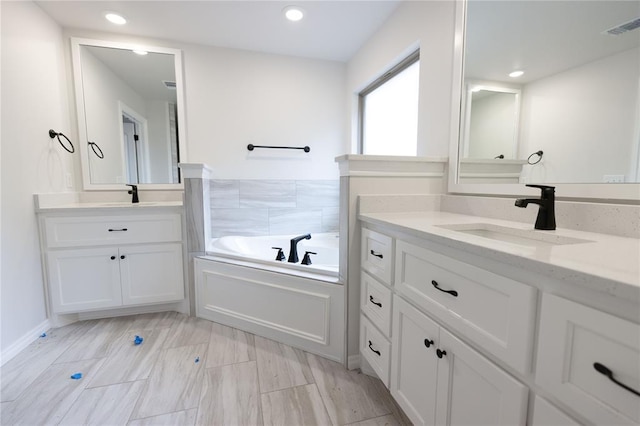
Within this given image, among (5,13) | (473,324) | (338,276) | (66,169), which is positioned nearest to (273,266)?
(338,276)

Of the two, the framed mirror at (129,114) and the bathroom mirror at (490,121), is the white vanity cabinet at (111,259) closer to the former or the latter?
the framed mirror at (129,114)

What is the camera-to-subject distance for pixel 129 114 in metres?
2.51

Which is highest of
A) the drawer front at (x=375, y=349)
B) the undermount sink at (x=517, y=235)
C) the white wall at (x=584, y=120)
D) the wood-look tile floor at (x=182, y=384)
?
the white wall at (x=584, y=120)

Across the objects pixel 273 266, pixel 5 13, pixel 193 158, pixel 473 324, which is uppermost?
pixel 5 13

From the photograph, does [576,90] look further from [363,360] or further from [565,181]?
[363,360]

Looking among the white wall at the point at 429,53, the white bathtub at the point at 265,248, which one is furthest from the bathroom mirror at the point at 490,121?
the white bathtub at the point at 265,248

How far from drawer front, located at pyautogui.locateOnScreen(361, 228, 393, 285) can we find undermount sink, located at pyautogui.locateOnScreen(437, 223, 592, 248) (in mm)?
248

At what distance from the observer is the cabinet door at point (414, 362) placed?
38.0 inches

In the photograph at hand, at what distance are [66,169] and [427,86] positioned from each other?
2821 millimetres

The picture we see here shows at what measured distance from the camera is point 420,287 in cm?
101

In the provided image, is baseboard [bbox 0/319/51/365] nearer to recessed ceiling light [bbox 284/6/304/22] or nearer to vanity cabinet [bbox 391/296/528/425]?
vanity cabinet [bbox 391/296/528/425]

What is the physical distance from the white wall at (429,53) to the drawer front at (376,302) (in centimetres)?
91

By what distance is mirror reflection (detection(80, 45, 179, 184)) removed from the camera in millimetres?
2406

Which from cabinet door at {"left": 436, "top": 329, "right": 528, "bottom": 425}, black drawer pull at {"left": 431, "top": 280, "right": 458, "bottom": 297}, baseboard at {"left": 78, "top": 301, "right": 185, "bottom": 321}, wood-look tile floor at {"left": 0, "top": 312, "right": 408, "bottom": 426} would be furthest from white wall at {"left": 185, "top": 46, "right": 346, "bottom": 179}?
cabinet door at {"left": 436, "top": 329, "right": 528, "bottom": 425}
